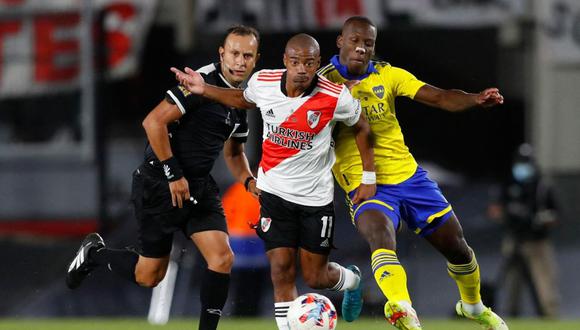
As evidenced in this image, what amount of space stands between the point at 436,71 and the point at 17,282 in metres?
7.41

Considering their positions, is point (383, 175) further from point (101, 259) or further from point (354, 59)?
point (101, 259)

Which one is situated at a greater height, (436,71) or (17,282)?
(436,71)

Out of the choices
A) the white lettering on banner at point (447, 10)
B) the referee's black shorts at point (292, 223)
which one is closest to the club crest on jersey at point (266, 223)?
the referee's black shorts at point (292, 223)

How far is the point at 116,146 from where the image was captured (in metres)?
19.3

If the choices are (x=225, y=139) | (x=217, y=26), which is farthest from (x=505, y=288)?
(x=225, y=139)

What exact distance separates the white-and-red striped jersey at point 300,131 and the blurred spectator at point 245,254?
498cm

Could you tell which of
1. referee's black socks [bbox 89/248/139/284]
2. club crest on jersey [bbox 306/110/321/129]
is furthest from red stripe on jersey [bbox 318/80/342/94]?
referee's black socks [bbox 89/248/139/284]

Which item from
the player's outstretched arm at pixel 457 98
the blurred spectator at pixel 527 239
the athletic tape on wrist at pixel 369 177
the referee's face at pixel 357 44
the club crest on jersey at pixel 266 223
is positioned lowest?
the blurred spectator at pixel 527 239

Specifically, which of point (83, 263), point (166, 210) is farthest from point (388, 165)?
point (83, 263)

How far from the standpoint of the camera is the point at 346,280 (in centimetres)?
925

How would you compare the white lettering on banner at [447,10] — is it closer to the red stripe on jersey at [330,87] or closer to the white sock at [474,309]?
the white sock at [474,309]

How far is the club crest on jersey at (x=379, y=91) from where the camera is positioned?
8.55m

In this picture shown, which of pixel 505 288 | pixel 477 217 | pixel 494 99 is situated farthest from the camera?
pixel 477 217

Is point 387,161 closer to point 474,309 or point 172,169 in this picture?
point 474,309
